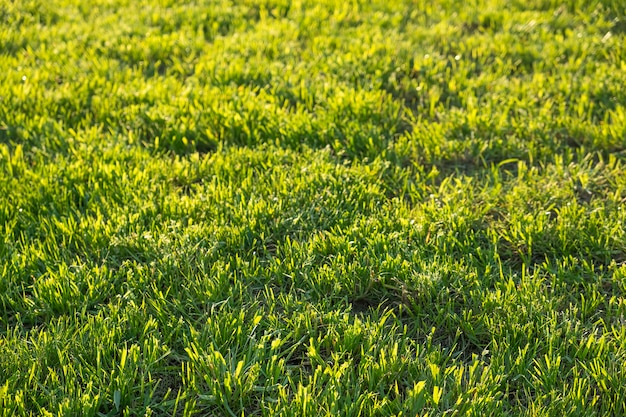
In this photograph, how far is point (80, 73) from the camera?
4.50 metres

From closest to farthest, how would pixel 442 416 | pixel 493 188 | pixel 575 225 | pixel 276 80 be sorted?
pixel 442 416 < pixel 575 225 < pixel 493 188 < pixel 276 80

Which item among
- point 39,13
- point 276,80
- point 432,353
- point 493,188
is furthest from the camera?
point 39,13

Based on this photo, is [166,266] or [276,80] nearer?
[166,266]

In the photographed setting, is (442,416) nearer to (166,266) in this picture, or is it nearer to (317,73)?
(166,266)

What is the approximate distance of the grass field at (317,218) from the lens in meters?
2.37

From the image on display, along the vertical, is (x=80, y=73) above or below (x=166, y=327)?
above

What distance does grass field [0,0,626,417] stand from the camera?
2.37 m

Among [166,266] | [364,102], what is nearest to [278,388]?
[166,266]

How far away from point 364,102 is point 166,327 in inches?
76.4

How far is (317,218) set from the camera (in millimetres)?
3170

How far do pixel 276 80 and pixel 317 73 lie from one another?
0.88 feet

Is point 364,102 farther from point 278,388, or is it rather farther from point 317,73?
point 278,388

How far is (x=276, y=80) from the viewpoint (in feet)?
14.2

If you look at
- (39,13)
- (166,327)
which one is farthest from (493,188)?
(39,13)
